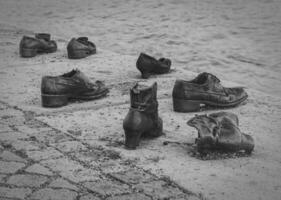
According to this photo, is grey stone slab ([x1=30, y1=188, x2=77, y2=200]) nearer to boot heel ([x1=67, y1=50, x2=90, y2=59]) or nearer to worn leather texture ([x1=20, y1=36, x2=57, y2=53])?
boot heel ([x1=67, y1=50, x2=90, y2=59])

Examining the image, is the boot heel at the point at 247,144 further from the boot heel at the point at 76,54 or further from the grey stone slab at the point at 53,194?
the boot heel at the point at 76,54

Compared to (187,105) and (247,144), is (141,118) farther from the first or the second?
(187,105)

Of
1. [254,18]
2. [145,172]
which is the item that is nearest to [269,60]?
[254,18]

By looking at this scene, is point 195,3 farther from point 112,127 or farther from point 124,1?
point 112,127

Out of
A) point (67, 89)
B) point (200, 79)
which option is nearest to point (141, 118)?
point (200, 79)

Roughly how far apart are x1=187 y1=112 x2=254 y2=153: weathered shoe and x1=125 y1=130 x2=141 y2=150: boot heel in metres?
0.39

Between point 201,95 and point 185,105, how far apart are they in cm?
17

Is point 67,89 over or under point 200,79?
under

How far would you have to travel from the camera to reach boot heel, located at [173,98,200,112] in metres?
5.00

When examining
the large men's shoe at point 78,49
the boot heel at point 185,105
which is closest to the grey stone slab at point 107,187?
the boot heel at point 185,105

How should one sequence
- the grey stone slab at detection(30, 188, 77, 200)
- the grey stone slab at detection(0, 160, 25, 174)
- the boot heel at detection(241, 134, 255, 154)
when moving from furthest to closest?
the boot heel at detection(241, 134, 255, 154) → the grey stone slab at detection(0, 160, 25, 174) → the grey stone slab at detection(30, 188, 77, 200)

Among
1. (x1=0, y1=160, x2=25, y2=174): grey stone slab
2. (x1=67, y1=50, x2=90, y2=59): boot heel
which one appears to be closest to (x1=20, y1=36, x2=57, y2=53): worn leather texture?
(x1=67, y1=50, x2=90, y2=59): boot heel

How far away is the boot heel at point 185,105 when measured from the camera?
5.00 metres

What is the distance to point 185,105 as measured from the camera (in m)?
5.02
